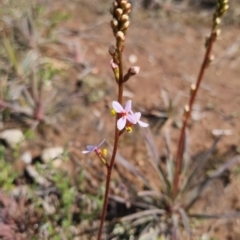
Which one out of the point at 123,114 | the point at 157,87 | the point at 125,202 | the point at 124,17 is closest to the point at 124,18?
the point at 124,17

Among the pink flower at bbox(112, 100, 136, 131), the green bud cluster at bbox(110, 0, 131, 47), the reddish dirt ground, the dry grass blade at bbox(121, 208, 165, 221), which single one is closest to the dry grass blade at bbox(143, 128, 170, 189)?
the dry grass blade at bbox(121, 208, 165, 221)

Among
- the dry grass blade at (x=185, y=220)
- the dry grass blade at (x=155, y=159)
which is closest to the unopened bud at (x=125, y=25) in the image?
the dry grass blade at (x=155, y=159)

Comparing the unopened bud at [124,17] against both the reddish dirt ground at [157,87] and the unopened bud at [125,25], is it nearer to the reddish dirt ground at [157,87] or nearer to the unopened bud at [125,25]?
the unopened bud at [125,25]

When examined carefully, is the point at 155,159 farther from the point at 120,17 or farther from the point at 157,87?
the point at 120,17

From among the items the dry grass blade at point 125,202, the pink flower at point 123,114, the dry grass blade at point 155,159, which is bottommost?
the dry grass blade at point 125,202

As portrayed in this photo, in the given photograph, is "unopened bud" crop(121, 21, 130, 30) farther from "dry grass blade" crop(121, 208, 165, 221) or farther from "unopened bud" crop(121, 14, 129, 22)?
"dry grass blade" crop(121, 208, 165, 221)

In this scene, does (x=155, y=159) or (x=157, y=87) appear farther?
(x=157, y=87)

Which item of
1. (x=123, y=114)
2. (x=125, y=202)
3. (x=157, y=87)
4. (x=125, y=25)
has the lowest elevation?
(x=125, y=202)

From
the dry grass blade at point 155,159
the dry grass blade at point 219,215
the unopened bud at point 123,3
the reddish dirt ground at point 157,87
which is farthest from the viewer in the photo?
the reddish dirt ground at point 157,87
